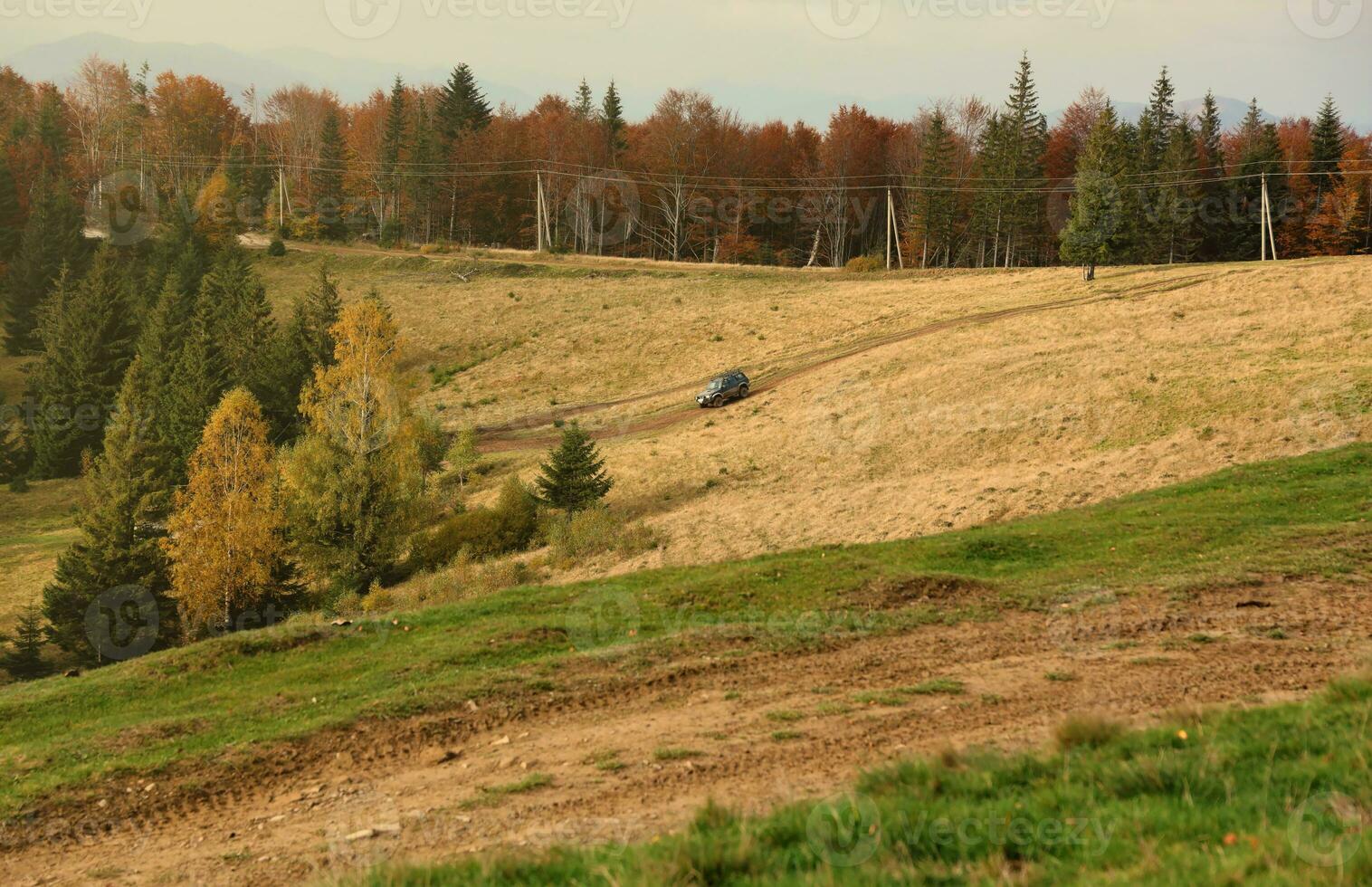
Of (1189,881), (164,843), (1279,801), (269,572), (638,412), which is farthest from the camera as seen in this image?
(638,412)

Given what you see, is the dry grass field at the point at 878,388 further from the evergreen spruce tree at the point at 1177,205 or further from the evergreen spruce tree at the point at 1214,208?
the evergreen spruce tree at the point at 1214,208

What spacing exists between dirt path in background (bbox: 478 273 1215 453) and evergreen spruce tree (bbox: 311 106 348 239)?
207 ft

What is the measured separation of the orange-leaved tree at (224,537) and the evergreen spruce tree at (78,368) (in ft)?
113

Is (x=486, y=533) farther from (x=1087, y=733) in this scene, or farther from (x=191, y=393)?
(x=1087, y=733)

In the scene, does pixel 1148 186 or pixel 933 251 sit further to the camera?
pixel 933 251

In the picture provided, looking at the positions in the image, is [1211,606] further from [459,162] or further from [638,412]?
[459,162]

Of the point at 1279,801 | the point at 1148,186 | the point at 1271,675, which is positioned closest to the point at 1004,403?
the point at 1271,675

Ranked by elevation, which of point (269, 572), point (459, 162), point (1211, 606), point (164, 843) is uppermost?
point (459, 162)

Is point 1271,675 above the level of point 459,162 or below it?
below

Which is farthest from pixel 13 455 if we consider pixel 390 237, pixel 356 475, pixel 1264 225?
pixel 1264 225

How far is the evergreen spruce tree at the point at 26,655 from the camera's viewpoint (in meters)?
33.9

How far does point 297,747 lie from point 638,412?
43.6 metres

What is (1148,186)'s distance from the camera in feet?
275

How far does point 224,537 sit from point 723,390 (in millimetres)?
26820
